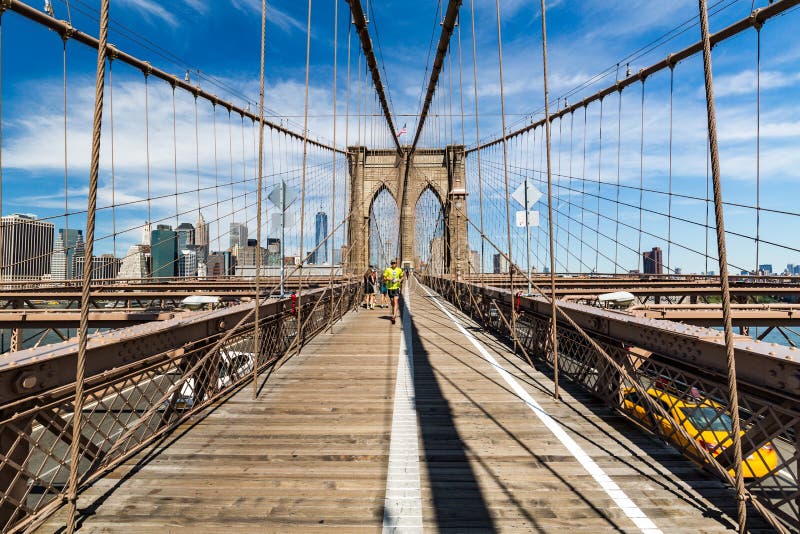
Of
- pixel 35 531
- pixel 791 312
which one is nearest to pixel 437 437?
pixel 35 531

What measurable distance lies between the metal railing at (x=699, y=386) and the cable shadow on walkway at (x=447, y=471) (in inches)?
62.8

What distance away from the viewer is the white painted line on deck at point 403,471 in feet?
7.61

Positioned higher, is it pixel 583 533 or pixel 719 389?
pixel 719 389

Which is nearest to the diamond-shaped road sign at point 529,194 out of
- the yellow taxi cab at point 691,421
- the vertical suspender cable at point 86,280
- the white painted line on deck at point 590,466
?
the white painted line on deck at point 590,466

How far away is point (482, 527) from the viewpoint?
2271 millimetres

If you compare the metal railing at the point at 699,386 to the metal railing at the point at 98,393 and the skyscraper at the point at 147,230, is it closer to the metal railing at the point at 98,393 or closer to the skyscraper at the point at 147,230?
the metal railing at the point at 98,393

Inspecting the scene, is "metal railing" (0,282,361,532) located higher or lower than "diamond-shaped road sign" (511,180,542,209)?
lower

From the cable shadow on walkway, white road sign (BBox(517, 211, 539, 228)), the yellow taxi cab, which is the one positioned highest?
white road sign (BBox(517, 211, 539, 228))

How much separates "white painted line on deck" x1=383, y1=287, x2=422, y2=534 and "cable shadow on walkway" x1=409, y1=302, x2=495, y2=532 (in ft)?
0.30

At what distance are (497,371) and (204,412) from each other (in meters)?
3.79

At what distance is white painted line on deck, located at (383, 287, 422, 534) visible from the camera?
232cm

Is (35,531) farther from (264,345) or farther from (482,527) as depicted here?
(264,345)

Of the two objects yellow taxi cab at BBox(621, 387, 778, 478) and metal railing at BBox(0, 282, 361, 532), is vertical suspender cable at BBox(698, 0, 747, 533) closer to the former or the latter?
yellow taxi cab at BBox(621, 387, 778, 478)

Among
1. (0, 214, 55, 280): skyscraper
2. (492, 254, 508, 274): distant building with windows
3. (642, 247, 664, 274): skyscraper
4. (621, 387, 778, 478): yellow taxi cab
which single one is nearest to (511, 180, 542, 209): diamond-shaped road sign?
(492, 254, 508, 274): distant building with windows
